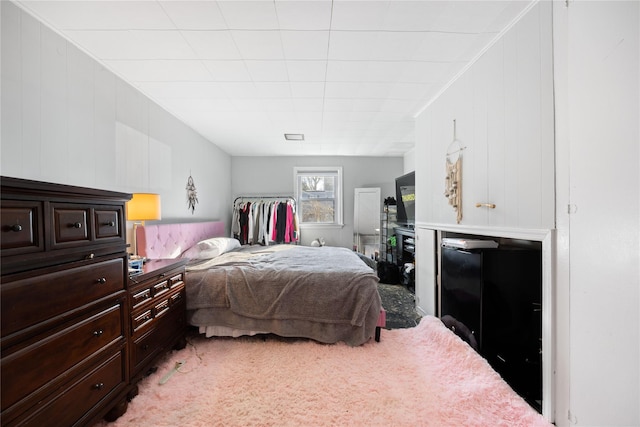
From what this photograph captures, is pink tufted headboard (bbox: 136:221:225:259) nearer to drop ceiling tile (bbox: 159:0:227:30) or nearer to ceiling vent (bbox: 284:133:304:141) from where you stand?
drop ceiling tile (bbox: 159:0:227:30)

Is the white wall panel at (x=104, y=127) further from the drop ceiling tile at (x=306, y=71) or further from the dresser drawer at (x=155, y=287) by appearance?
the drop ceiling tile at (x=306, y=71)

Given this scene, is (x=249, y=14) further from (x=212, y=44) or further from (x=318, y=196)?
(x=318, y=196)

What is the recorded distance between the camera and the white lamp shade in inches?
84.5

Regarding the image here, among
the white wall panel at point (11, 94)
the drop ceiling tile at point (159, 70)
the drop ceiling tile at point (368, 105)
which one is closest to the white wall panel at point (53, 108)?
the white wall panel at point (11, 94)

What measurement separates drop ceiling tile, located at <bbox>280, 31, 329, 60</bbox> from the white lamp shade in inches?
66.1

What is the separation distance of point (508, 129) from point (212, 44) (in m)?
2.17

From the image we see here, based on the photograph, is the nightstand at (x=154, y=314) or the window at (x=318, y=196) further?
the window at (x=318, y=196)

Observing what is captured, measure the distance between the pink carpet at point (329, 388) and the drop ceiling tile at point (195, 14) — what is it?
2385 mm

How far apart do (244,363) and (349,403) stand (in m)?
0.85

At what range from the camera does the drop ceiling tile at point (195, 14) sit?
4.94ft

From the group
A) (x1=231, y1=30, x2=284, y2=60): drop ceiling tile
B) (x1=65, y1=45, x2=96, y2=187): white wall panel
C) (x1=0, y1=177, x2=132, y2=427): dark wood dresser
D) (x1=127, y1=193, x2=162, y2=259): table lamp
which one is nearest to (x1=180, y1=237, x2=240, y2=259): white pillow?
(x1=127, y1=193, x2=162, y2=259): table lamp

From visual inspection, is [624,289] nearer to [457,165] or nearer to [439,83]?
[457,165]

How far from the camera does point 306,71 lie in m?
2.19

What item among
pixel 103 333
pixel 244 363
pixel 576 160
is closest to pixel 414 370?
pixel 244 363
